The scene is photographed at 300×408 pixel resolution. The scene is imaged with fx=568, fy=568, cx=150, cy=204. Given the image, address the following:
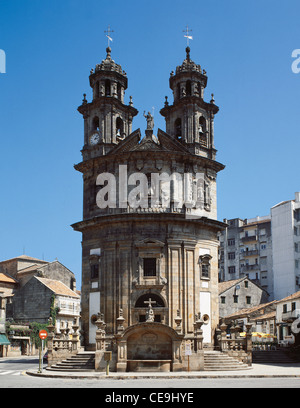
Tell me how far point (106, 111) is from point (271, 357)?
989 inches

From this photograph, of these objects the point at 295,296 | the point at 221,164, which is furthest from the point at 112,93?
Result: the point at 295,296

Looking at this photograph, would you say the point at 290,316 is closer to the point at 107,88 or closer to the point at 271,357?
the point at 271,357

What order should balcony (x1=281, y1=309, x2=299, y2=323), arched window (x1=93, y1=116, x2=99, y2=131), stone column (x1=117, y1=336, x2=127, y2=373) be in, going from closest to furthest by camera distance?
stone column (x1=117, y1=336, x2=127, y2=373)
arched window (x1=93, y1=116, x2=99, y2=131)
balcony (x1=281, y1=309, x2=299, y2=323)

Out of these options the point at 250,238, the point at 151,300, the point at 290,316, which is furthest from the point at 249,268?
the point at 151,300

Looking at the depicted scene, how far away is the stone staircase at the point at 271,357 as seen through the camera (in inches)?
1855

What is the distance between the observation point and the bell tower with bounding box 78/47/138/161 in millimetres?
48906

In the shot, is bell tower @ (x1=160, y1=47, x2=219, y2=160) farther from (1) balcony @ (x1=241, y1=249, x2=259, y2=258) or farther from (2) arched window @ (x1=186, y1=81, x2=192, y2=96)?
(1) balcony @ (x1=241, y1=249, x2=259, y2=258)

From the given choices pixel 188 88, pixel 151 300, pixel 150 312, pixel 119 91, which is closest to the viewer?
pixel 150 312

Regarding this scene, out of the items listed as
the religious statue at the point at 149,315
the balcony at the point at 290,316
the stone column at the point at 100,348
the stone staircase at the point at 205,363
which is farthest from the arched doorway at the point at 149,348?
the balcony at the point at 290,316

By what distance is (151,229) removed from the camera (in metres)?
43.3

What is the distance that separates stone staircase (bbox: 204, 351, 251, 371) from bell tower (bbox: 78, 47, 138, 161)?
19.0m

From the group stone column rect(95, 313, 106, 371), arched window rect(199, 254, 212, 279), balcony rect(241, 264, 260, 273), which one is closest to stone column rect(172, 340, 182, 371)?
stone column rect(95, 313, 106, 371)

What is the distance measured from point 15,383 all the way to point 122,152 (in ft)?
69.4
